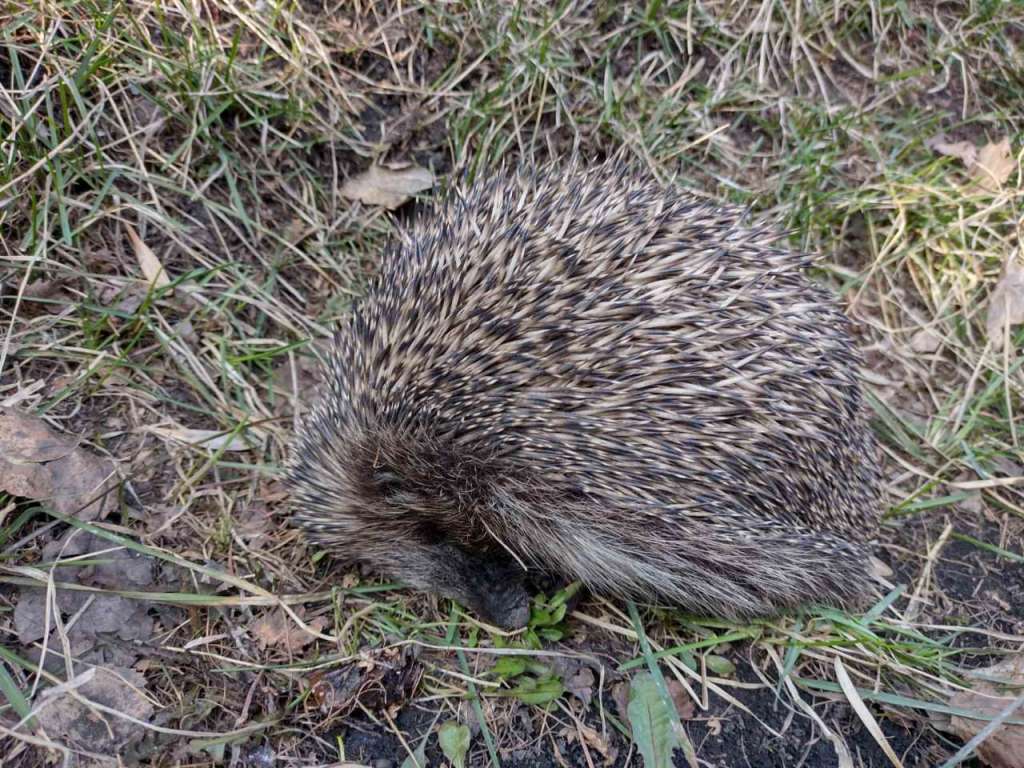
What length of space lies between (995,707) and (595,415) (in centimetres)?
184

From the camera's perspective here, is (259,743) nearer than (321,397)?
Yes

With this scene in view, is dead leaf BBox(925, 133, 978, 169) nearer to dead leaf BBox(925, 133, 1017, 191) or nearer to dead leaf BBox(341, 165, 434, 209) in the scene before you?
dead leaf BBox(925, 133, 1017, 191)

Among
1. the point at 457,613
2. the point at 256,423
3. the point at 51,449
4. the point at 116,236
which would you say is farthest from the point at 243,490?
the point at 116,236

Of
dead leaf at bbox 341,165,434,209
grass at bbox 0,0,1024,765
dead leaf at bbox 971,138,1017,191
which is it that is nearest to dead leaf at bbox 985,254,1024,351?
grass at bbox 0,0,1024,765

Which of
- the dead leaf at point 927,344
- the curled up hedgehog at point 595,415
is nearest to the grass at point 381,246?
the dead leaf at point 927,344

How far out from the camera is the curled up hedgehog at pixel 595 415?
2729 millimetres

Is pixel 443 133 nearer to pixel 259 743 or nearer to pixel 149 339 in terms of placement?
pixel 149 339

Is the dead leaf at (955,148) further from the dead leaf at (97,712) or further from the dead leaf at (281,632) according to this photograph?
the dead leaf at (97,712)

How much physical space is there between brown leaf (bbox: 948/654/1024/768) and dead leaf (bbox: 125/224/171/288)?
3.66 meters

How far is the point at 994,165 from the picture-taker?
14.5 ft

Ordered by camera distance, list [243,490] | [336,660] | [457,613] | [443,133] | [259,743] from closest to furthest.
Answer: [259,743] → [336,660] → [457,613] → [243,490] → [443,133]

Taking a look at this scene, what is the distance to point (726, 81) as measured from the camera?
14.6 ft

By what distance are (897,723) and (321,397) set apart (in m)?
2.61

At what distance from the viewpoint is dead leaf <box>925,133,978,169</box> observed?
448cm
